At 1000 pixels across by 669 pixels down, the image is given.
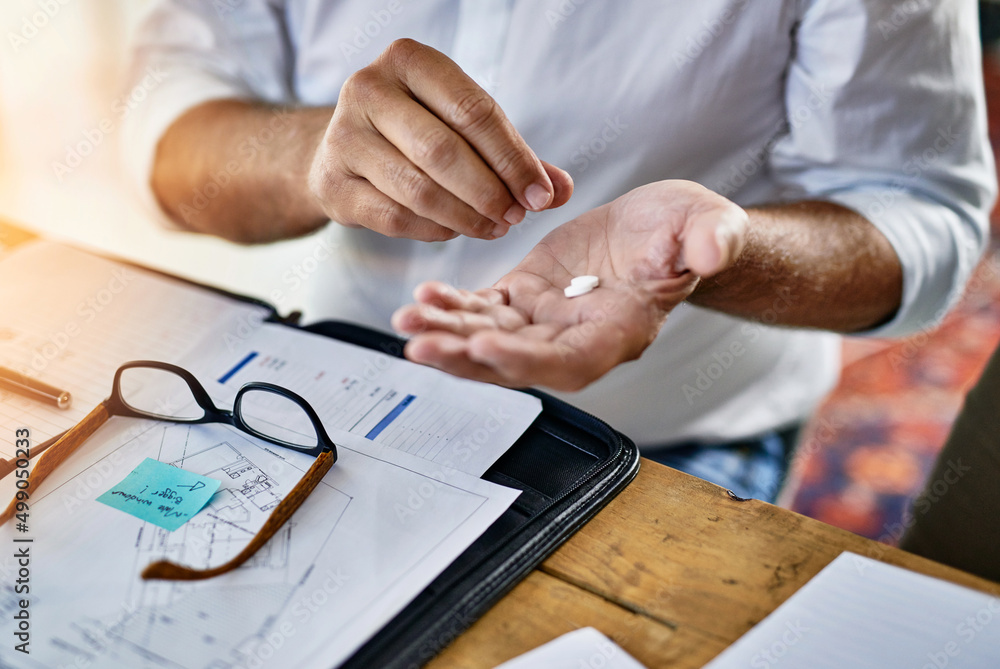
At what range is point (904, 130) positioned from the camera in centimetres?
78

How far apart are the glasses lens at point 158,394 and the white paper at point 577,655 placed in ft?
1.08

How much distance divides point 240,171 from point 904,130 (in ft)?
2.63

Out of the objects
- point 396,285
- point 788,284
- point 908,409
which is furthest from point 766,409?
point 908,409

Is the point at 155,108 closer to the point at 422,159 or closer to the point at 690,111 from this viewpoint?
the point at 422,159

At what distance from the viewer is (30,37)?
5.77ft

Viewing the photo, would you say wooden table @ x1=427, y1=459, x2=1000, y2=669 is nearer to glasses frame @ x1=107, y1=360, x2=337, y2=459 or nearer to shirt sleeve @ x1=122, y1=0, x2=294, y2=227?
glasses frame @ x1=107, y1=360, x2=337, y2=459

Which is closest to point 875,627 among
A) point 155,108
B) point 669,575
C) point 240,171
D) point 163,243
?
point 669,575

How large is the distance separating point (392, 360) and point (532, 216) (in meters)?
0.29

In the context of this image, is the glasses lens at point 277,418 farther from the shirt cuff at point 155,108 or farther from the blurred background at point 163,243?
the blurred background at point 163,243

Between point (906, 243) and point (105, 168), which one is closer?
point (906, 243)

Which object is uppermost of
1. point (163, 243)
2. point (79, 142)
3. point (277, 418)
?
point (277, 418)

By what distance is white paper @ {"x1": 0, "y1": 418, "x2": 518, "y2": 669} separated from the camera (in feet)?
1.21

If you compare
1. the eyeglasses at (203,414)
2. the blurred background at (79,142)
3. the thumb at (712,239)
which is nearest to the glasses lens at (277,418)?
the eyeglasses at (203,414)

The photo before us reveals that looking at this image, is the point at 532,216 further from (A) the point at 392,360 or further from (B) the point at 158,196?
(B) the point at 158,196
